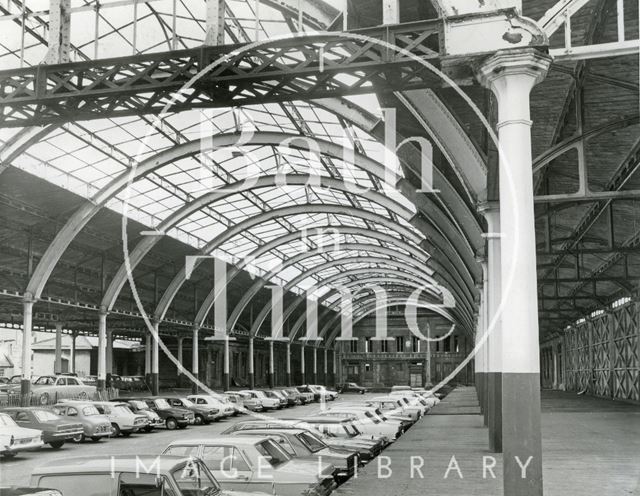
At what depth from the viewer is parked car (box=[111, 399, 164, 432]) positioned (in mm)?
27234

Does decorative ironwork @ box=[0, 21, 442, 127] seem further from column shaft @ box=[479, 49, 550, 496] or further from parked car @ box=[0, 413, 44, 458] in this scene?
parked car @ box=[0, 413, 44, 458]

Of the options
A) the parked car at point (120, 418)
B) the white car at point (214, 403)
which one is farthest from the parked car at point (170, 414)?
the parked car at point (120, 418)

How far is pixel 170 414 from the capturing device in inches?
1153

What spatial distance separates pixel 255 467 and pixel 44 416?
13981 mm

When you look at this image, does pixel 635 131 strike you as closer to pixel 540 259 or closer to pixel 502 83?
pixel 502 83

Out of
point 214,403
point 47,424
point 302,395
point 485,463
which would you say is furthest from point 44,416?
point 302,395

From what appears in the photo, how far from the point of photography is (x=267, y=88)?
11.8 metres

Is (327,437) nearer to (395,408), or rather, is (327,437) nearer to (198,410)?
(395,408)

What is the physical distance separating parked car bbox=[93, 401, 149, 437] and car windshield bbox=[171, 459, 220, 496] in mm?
18031

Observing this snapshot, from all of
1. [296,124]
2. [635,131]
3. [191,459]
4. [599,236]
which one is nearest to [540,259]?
[599,236]

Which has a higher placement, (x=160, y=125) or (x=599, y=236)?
(x=160, y=125)

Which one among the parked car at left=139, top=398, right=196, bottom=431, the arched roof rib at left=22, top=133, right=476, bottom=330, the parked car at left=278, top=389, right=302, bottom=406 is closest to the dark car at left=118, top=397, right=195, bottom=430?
the parked car at left=139, top=398, right=196, bottom=431

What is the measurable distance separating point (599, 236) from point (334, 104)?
12.0m

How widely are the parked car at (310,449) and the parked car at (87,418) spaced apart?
11450 mm
